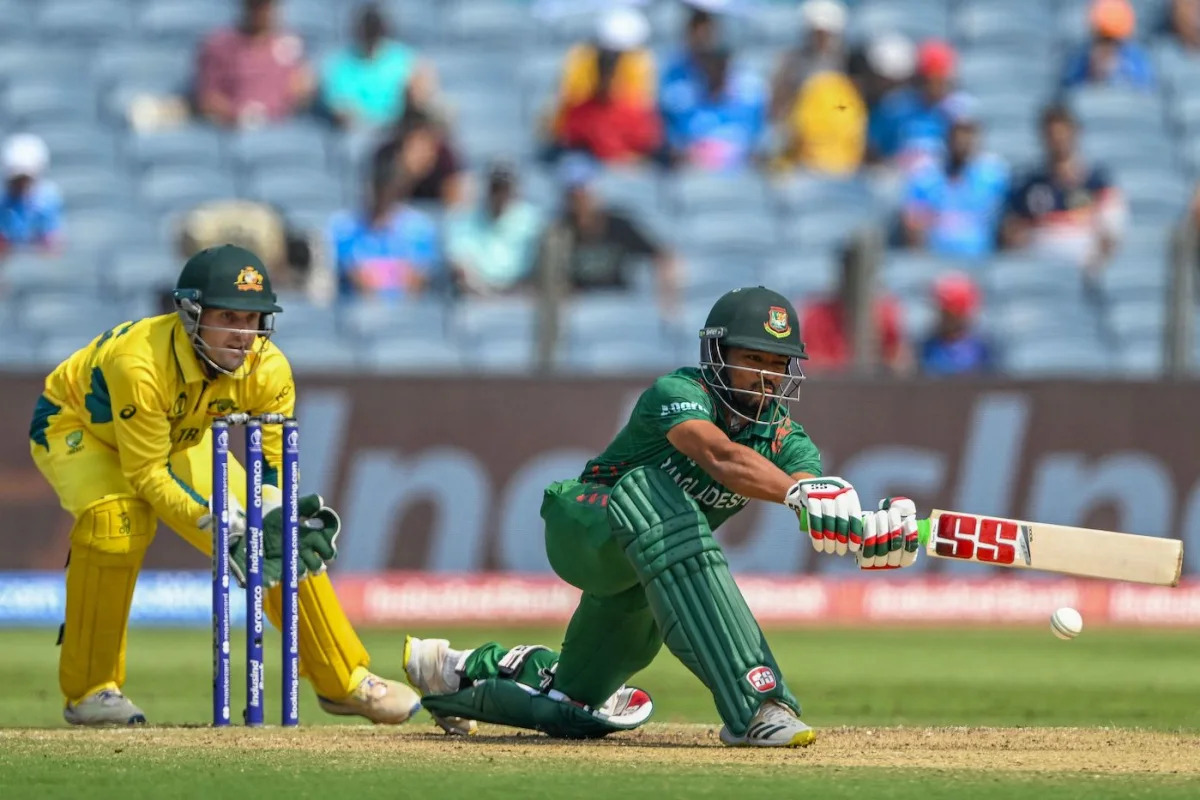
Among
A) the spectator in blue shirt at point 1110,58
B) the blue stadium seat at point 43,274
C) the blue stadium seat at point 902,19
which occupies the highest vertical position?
the blue stadium seat at point 902,19

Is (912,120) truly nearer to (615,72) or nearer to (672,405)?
(615,72)

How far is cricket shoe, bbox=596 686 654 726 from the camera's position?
672 cm

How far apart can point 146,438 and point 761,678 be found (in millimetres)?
2320

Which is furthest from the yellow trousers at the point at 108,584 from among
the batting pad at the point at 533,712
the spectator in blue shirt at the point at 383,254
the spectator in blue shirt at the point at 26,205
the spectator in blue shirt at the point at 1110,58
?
the spectator in blue shirt at the point at 1110,58

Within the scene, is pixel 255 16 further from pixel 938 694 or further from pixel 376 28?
pixel 938 694

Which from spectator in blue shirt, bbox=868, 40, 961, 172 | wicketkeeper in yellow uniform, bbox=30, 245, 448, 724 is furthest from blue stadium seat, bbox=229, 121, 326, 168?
wicketkeeper in yellow uniform, bbox=30, 245, 448, 724

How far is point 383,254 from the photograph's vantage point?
13.8 meters

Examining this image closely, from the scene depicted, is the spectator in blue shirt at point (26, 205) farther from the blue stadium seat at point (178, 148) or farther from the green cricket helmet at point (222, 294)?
the green cricket helmet at point (222, 294)

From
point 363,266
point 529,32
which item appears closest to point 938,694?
point 363,266

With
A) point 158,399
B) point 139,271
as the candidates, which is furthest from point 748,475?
point 139,271

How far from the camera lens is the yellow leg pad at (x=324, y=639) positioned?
721cm

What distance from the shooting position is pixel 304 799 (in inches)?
199

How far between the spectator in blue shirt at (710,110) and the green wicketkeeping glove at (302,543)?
8.53 meters

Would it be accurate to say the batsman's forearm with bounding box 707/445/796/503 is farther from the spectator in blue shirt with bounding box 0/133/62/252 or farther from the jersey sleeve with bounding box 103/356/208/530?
the spectator in blue shirt with bounding box 0/133/62/252
